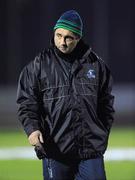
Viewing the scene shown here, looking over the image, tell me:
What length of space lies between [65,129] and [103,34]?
1919 cm

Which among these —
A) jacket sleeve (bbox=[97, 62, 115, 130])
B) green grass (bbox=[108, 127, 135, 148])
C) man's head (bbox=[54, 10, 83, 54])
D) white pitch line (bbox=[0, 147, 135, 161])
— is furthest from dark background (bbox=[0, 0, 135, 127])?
man's head (bbox=[54, 10, 83, 54])

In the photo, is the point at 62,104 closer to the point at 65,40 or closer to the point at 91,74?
the point at 91,74

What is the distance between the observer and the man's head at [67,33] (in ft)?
19.8

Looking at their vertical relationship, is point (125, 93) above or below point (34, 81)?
below

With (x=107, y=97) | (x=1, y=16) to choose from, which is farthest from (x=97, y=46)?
(x=107, y=97)

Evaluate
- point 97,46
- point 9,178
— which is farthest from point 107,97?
point 97,46

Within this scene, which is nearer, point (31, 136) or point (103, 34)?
point (31, 136)

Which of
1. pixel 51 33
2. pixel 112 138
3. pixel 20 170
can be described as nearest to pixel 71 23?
pixel 20 170

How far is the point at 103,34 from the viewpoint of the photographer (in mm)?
25094

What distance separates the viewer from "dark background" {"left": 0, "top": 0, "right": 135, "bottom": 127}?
25016 millimetres

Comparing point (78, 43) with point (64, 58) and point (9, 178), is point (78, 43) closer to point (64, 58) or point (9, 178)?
point (64, 58)

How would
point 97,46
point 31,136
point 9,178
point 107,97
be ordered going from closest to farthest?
point 31,136 < point 107,97 < point 9,178 < point 97,46

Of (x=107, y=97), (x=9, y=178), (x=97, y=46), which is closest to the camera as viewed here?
(x=107, y=97)

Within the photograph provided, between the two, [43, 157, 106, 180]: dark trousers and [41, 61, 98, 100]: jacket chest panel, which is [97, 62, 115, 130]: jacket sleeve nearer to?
[41, 61, 98, 100]: jacket chest panel
